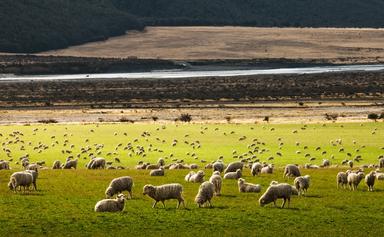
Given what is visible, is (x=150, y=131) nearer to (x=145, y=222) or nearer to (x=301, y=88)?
(x=145, y=222)

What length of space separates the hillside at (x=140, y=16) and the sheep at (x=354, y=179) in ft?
384

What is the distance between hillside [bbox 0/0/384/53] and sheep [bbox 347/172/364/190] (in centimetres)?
11708

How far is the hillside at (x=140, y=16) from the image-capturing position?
14275cm

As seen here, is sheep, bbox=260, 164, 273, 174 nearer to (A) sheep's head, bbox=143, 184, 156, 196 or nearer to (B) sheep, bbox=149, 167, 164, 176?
(B) sheep, bbox=149, 167, 164, 176

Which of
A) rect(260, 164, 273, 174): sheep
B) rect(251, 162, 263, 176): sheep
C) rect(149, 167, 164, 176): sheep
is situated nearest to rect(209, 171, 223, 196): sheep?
rect(251, 162, 263, 176): sheep

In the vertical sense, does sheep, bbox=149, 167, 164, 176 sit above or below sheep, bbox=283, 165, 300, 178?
below

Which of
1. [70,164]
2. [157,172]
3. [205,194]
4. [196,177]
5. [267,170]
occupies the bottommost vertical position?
[70,164]

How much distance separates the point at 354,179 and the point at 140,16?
15463 cm

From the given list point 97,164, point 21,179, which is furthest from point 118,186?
point 97,164

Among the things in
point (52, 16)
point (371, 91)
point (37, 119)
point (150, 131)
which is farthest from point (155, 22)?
point (150, 131)

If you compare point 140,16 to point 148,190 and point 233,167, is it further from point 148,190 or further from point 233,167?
point 148,190

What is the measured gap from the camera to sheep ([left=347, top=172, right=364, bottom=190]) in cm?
2483

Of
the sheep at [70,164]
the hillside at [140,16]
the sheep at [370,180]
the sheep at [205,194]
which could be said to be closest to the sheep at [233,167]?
the sheep at [370,180]

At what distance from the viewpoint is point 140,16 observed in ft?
582
